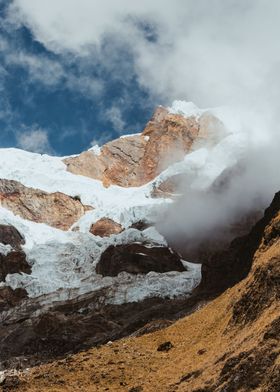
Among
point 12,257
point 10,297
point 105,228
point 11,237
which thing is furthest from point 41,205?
point 10,297

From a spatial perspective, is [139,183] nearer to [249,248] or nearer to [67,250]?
[67,250]

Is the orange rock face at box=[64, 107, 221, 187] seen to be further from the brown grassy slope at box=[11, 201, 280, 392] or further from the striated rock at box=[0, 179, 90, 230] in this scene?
the brown grassy slope at box=[11, 201, 280, 392]

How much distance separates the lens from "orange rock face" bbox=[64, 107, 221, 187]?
163625 millimetres

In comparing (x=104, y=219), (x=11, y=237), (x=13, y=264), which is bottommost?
(x=13, y=264)

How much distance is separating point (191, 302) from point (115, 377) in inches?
1724

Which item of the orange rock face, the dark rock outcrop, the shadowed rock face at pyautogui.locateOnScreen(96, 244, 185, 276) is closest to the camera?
the shadowed rock face at pyautogui.locateOnScreen(96, 244, 185, 276)

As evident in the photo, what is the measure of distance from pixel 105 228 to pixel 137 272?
131 feet

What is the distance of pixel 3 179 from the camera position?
149m

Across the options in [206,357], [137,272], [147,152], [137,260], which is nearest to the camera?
[206,357]

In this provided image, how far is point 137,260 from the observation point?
312 ft

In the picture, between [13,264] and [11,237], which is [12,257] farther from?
[11,237]

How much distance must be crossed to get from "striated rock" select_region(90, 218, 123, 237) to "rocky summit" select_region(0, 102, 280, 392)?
1.07 ft

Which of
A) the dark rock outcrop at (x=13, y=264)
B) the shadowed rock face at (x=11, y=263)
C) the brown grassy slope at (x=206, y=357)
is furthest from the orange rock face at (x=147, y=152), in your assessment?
the brown grassy slope at (x=206, y=357)

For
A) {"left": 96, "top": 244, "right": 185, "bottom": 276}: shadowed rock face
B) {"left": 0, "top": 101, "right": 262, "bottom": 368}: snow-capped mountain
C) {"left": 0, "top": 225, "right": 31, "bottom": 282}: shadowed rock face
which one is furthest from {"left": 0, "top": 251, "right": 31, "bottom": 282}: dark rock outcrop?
{"left": 96, "top": 244, "right": 185, "bottom": 276}: shadowed rock face
